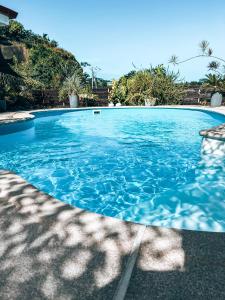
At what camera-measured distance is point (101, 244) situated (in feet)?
5.81

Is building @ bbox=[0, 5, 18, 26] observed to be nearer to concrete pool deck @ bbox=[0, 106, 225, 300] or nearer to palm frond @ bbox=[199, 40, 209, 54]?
concrete pool deck @ bbox=[0, 106, 225, 300]

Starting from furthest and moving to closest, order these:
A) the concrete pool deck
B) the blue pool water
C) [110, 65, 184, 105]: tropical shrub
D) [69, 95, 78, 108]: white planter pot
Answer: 1. [110, 65, 184, 105]: tropical shrub
2. [69, 95, 78, 108]: white planter pot
3. the blue pool water
4. the concrete pool deck

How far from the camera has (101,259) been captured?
1.63 metres

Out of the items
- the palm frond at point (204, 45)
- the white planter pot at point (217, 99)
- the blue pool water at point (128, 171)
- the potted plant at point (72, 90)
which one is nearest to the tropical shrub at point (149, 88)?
the potted plant at point (72, 90)

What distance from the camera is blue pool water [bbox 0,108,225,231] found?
4258 mm

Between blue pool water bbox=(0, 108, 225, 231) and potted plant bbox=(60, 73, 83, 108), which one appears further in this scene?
potted plant bbox=(60, 73, 83, 108)

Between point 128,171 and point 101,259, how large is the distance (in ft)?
14.6

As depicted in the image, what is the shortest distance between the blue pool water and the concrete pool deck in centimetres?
216

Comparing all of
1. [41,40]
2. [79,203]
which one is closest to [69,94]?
[79,203]

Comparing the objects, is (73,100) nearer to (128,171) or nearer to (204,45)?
(204,45)

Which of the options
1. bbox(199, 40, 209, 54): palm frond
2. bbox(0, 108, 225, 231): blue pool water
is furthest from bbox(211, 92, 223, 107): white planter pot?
bbox(199, 40, 209, 54): palm frond

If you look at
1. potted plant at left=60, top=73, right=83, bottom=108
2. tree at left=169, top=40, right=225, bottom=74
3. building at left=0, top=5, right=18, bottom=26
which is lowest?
potted plant at left=60, top=73, right=83, bottom=108

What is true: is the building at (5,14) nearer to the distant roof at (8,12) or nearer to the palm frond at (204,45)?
the distant roof at (8,12)

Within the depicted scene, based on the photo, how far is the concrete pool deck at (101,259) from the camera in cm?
138
